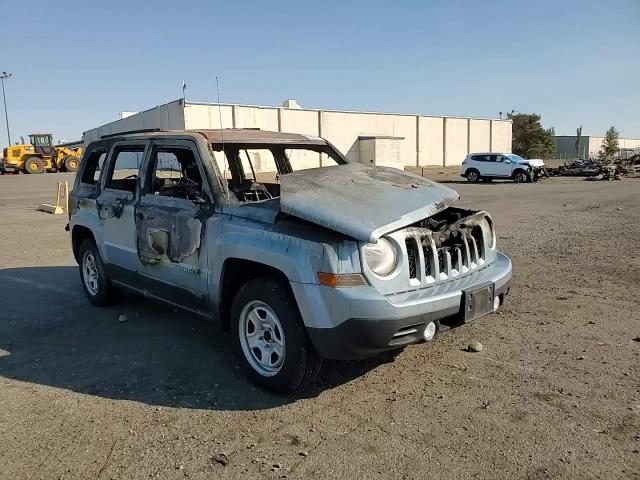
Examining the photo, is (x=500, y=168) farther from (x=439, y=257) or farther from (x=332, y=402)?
(x=332, y=402)

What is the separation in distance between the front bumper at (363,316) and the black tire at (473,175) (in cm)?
2946

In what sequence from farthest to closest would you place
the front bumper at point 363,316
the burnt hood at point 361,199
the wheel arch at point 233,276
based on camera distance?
1. the wheel arch at point 233,276
2. the burnt hood at point 361,199
3. the front bumper at point 363,316

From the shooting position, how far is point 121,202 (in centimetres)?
522

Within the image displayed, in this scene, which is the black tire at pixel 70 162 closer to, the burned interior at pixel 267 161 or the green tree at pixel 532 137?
the burned interior at pixel 267 161

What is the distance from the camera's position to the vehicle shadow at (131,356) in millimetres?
3799

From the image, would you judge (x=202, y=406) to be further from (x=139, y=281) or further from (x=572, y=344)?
(x=572, y=344)

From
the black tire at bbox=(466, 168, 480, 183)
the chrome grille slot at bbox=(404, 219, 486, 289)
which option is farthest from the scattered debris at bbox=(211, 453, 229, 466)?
the black tire at bbox=(466, 168, 480, 183)

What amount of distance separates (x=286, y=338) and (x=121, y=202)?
2.64 meters

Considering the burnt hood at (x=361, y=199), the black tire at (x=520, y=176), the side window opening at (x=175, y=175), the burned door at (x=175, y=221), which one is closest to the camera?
the burnt hood at (x=361, y=199)

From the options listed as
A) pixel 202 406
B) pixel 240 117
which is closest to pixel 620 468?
pixel 202 406

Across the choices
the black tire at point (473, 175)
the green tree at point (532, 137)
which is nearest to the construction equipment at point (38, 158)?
the black tire at point (473, 175)

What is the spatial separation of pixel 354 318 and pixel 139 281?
2.66 metres

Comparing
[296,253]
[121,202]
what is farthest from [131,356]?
[296,253]

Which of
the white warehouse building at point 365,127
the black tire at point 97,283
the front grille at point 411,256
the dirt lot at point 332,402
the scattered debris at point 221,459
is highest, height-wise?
the white warehouse building at point 365,127
